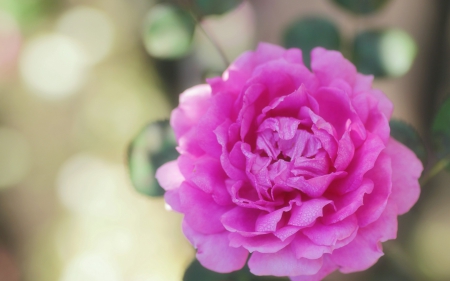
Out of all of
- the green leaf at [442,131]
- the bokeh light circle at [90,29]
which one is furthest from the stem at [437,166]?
the bokeh light circle at [90,29]

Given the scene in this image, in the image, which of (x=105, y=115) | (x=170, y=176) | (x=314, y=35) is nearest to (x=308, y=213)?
(x=170, y=176)

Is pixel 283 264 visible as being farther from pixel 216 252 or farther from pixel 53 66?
pixel 53 66

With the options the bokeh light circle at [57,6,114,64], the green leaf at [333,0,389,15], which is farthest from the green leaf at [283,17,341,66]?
the bokeh light circle at [57,6,114,64]

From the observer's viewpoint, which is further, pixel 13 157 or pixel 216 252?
pixel 13 157

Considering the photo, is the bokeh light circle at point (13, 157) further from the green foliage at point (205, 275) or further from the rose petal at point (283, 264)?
the rose petal at point (283, 264)

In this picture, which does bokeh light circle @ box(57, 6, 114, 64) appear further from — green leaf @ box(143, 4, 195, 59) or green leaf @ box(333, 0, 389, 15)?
green leaf @ box(333, 0, 389, 15)
